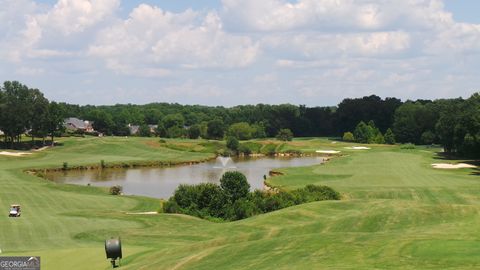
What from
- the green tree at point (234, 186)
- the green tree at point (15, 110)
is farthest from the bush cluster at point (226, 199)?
the green tree at point (15, 110)

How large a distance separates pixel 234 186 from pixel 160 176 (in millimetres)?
38580

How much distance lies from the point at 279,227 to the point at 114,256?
11222 mm

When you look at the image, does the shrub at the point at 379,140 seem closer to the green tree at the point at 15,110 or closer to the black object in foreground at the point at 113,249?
the green tree at the point at 15,110

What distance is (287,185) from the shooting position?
225 feet

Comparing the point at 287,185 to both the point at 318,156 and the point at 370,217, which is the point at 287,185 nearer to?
the point at 370,217

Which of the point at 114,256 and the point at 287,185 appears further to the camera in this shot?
the point at 287,185

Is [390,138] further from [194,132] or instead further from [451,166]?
[451,166]

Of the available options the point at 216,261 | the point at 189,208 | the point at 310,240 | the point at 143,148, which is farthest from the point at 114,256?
the point at 143,148

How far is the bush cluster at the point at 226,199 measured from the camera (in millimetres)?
45750

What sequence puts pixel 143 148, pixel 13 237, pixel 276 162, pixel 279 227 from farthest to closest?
pixel 143 148 < pixel 276 162 < pixel 13 237 < pixel 279 227

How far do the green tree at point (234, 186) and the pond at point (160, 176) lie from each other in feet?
53.0

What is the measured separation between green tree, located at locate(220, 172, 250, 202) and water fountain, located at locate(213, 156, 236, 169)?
50670 mm

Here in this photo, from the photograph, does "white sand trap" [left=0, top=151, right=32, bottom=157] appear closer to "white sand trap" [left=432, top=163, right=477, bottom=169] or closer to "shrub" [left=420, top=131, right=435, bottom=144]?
"white sand trap" [left=432, top=163, right=477, bottom=169]

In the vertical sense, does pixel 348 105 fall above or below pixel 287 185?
above
